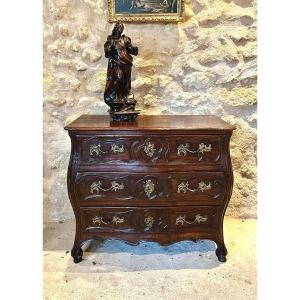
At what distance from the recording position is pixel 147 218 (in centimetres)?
181

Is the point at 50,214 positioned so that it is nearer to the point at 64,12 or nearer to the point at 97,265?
the point at 97,265

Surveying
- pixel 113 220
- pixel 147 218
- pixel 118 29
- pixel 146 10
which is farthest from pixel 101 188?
pixel 146 10

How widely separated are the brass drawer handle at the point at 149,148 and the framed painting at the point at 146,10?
3.25ft

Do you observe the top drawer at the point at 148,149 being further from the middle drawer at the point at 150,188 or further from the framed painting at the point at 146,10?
the framed painting at the point at 146,10

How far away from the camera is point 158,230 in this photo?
1.83 m

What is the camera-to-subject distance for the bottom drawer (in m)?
1.80

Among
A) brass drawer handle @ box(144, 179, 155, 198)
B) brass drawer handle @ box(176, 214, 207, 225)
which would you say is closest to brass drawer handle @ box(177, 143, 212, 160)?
brass drawer handle @ box(144, 179, 155, 198)

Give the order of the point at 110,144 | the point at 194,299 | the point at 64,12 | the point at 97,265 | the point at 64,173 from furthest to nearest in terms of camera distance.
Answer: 1. the point at 64,173
2. the point at 64,12
3. the point at 97,265
4. the point at 110,144
5. the point at 194,299

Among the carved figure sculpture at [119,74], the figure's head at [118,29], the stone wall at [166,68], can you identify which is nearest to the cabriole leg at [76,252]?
the stone wall at [166,68]

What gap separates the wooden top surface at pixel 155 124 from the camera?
172 cm

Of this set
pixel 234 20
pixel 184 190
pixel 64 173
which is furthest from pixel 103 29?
pixel 184 190

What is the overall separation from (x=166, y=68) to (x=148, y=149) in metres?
0.82

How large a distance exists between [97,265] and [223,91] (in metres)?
1.49

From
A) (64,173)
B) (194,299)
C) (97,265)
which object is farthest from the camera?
(64,173)
